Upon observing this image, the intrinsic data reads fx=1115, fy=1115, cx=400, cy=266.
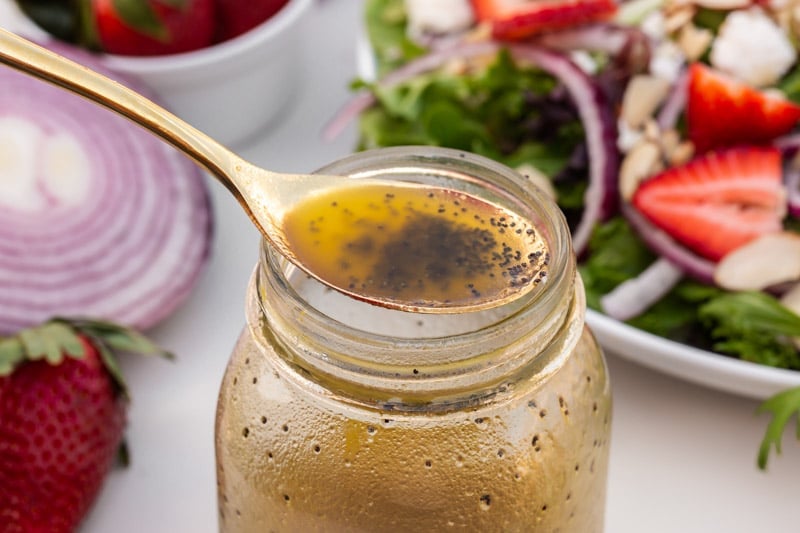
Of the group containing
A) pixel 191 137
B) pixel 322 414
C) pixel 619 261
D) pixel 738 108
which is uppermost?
pixel 191 137

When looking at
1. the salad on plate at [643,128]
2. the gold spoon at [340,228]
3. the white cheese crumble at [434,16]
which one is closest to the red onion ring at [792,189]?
the salad on plate at [643,128]

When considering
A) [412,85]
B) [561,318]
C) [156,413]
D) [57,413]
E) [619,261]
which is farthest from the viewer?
[412,85]

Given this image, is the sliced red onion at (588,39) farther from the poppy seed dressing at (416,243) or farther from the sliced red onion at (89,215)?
the poppy seed dressing at (416,243)

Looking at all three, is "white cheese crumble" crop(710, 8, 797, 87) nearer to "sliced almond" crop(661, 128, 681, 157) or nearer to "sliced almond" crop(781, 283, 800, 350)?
"sliced almond" crop(661, 128, 681, 157)

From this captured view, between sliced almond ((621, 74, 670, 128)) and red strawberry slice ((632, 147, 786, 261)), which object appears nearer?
red strawberry slice ((632, 147, 786, 261))

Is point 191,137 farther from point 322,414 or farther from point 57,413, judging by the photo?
point 57,413

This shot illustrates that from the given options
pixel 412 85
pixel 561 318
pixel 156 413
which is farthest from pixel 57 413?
pixel 412 85

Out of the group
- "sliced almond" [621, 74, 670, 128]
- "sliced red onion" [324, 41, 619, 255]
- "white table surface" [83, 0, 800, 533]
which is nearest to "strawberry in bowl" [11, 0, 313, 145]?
"sliced red onion" [324, 41, 619, 255]
